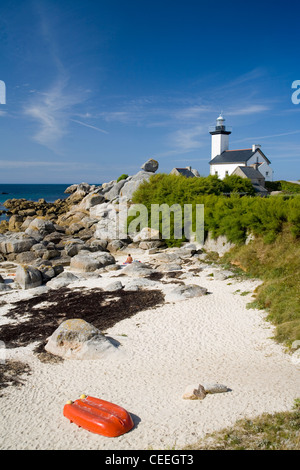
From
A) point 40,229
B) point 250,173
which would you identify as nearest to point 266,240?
point 40,229

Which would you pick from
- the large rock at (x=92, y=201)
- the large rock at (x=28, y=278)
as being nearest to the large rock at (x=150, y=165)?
the large rock at (x=92, y=201)

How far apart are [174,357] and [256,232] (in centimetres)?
1186

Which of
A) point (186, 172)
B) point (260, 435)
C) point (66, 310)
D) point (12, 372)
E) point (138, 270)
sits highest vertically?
point (186, 172)

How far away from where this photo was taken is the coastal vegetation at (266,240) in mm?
12862

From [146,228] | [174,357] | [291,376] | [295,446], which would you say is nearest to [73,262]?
[146,228]

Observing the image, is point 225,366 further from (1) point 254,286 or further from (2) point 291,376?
(1) point 254,286

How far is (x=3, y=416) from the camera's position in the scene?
8.12m

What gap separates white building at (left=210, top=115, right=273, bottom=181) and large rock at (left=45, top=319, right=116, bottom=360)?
41388 mm

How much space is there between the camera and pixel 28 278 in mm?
18828

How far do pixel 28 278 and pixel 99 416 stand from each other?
12.7 m

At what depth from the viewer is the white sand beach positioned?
24.0ft

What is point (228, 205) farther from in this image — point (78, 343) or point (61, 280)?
point (78, 343)

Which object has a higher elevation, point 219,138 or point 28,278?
point 219,138

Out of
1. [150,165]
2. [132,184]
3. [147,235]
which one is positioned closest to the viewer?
[147,235]
